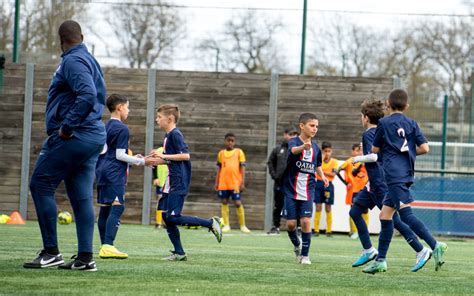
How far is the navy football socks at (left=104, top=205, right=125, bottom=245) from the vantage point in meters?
10.1

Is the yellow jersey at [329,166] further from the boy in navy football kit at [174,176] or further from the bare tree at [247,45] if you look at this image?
the boy in navy football kit at [174,176]

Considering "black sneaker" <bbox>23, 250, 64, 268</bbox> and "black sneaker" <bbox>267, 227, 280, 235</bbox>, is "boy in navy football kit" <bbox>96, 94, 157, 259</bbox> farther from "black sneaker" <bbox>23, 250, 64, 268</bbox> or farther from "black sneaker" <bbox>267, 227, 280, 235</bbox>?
"black sneaker" <bbox>267, 227, 280, 235</bbox>

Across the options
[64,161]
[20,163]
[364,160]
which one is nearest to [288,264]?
[364,160]

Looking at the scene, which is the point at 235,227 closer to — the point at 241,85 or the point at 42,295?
the point at 241,85

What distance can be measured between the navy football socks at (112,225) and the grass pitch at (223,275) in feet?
1.11

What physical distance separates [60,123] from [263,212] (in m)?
13.0

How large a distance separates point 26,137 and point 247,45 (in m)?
7.19

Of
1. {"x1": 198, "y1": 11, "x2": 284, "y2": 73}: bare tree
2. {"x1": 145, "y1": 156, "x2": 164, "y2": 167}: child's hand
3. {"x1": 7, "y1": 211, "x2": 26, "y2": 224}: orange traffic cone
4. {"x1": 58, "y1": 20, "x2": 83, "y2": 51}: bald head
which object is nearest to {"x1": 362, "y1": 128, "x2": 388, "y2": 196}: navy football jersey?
{"x1": 145, "y1": 156, "x2": 164, "y2": 167}: child's hand

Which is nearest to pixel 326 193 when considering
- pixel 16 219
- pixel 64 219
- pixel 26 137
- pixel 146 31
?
pixel 64 219

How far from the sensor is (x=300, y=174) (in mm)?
10609

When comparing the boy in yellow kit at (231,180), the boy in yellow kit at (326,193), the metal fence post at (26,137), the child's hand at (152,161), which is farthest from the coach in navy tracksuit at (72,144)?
the metal fence post at (26,137)

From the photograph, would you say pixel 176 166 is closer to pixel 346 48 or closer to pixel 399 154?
pixel 399 154

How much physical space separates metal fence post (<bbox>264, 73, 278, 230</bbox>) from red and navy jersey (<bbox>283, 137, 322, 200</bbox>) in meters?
10.1

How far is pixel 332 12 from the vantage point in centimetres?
2127
